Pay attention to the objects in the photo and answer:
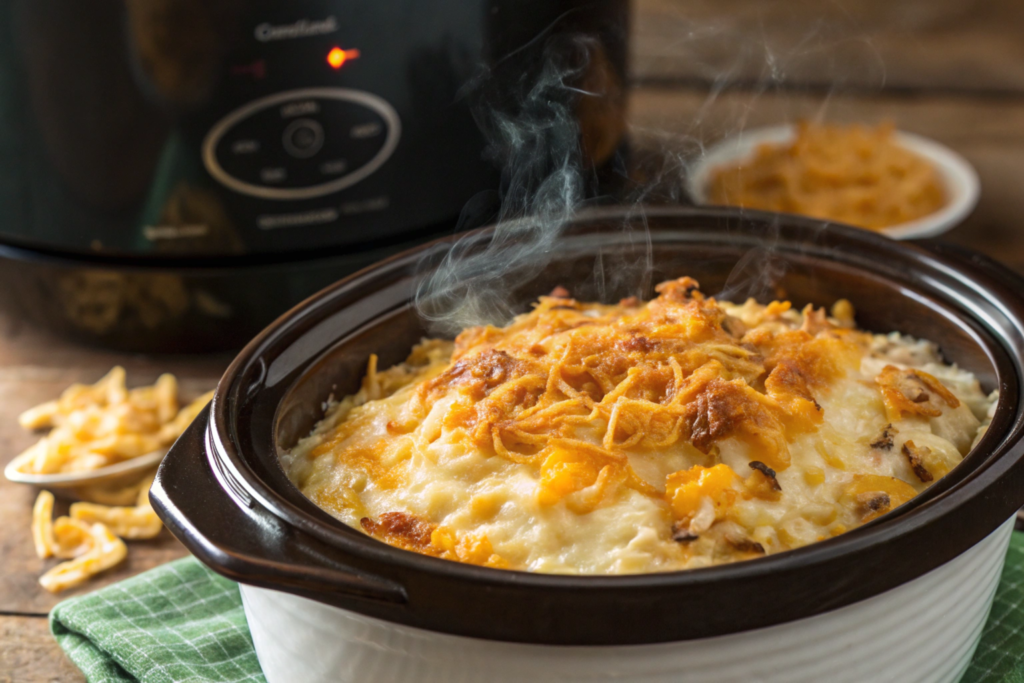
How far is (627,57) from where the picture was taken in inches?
108

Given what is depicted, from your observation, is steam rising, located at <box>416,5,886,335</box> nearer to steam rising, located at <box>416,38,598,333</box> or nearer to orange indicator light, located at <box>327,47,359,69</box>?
steam rising, located at <box>416,38,598,333</box>

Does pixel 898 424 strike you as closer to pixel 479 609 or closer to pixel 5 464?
pixel 479 609

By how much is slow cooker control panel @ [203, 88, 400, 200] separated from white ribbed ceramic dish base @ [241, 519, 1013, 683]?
1.24 m

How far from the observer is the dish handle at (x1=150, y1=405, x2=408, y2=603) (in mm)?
1145

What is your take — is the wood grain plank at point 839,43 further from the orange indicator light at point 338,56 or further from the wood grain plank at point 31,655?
the wood grain plank at point 31,655

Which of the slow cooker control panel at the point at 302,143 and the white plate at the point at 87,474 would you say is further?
the slow cooker control panel at the point at 302,143

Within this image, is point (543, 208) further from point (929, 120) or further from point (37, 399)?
point (929, 120)

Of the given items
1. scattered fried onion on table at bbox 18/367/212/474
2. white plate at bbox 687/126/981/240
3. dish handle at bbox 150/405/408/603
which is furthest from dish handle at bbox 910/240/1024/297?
scattered fried onion on table at bbox 18/367/212/474

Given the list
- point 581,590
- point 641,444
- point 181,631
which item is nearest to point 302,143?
point 181,631

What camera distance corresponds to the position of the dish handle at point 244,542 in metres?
1.14

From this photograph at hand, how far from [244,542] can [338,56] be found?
1379 millimetres

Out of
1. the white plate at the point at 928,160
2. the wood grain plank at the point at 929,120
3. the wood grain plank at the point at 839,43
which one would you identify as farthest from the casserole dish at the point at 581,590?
the wood grain plank at the point at 839,43

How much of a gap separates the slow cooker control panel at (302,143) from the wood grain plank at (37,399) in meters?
0.54

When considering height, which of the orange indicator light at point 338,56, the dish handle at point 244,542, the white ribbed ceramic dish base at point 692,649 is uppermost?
the orange indicator light at point 338,56
